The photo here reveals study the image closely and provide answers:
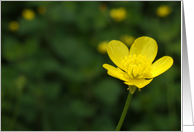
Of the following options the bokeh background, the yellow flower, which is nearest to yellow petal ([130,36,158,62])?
the yellow flower

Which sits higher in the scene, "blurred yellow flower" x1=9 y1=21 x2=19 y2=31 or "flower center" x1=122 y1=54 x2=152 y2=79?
"flower center" x1=122 y1=54 x2=152 y2=79

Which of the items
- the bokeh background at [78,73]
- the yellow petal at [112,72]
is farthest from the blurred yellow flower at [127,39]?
the yellow petal at [112,72]

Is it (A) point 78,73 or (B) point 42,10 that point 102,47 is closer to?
(A) point 78,73

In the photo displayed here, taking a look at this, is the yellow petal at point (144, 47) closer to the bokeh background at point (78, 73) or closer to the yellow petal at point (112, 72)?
the yellow petal at point (112, 72)

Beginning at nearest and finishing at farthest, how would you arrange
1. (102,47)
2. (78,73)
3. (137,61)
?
(137,61), (78,73), (102,47)

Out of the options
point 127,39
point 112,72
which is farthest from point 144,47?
point 127,39

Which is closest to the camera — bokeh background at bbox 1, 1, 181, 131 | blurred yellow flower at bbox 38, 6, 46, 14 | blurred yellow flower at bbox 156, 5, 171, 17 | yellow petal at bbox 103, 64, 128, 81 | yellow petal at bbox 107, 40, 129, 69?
yellow petal at bbox 103, 64, 128, 81

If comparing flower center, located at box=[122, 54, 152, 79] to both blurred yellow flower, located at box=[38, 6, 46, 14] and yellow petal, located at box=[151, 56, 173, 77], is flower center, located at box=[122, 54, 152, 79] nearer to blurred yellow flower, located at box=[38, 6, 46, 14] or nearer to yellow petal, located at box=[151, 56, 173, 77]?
yellow petal, located at box=[151, 56, 173, 77]
